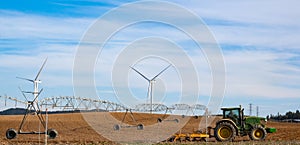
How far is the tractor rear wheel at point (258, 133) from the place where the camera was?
41.9 metres

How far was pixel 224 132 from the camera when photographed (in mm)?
42156

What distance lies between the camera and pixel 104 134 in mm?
52312

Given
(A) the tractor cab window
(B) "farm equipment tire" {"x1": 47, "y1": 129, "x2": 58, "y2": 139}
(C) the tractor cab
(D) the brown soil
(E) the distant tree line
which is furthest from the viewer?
(E) the distant tree line

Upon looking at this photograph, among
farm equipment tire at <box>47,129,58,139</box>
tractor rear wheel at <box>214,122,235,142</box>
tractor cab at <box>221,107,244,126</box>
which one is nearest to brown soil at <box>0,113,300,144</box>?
farm equipment tire at <box>47,129,58,139</box>

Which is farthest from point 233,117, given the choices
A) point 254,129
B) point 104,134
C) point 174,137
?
point 104,134

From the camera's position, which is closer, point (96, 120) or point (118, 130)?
point (118, 130)

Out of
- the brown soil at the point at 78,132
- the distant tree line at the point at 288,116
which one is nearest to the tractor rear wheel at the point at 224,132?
the brown soil at the point at 78,132

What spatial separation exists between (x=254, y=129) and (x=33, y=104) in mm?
19000

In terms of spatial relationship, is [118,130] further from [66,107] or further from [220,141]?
[220,141]

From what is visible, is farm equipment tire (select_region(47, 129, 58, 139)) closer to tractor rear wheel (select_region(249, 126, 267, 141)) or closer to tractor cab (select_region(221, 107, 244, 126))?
tractor cab (select_region(221, 107, 244, 126))

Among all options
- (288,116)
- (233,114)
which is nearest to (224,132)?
(233,114)

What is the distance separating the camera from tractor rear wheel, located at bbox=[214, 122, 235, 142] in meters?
41.7

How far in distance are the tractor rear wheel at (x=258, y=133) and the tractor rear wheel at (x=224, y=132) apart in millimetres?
1490

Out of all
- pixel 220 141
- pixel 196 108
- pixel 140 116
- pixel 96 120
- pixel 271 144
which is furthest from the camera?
pixel 140 116
